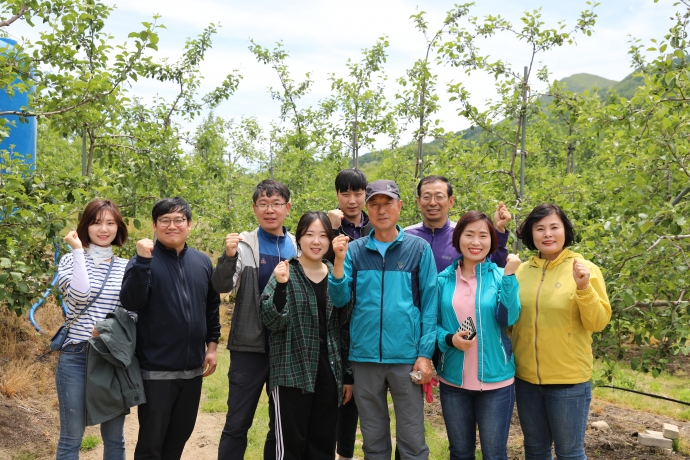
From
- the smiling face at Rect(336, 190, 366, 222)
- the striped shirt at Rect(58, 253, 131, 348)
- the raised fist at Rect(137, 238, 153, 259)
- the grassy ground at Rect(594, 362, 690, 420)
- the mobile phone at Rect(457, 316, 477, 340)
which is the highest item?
the smiling face at Rect(336, 190, 366, 222)

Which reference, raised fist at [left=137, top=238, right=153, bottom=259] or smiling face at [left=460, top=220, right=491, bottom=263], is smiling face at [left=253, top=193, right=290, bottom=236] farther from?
smiling face at [left=460, top=220, right=491, bottom=263]

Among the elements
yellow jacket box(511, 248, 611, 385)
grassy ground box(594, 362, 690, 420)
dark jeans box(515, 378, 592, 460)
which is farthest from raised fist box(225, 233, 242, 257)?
grassy ground box(594, 362, 690, 420)

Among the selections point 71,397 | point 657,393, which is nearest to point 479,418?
point 71,397

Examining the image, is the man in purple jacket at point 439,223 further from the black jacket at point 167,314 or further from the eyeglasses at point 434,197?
the black jacket at point 167,314

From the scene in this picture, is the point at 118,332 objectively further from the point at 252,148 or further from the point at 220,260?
the point at 252,148

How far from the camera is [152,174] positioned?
21.4 feet

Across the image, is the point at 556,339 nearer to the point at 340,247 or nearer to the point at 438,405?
the point at 340,247

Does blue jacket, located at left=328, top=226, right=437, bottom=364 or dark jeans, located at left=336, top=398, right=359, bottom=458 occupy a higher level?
blue jacket, located at left=328, top=226, right=437, bottom=364

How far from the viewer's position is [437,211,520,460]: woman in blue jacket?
3342 mm

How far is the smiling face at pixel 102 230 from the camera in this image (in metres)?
3.58

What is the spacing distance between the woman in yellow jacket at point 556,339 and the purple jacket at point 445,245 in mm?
346

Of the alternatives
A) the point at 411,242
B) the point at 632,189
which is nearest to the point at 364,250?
the point at 411,242

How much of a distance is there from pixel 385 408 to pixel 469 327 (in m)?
0.84

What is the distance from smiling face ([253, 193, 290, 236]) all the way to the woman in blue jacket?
1.28 meters
